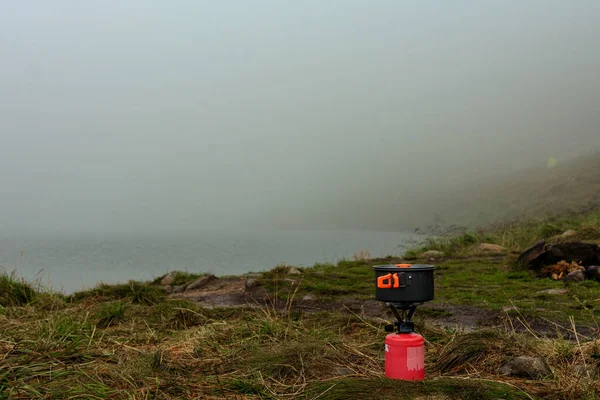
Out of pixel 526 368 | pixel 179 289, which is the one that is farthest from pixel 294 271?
pixel 526 368


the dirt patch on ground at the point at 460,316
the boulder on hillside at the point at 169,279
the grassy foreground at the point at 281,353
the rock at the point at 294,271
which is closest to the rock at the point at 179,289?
the boulder on hillside at the point at 169,279

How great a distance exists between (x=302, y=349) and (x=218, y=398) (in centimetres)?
85

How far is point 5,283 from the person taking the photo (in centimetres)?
707

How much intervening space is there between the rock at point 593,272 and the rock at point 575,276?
122 millimetres

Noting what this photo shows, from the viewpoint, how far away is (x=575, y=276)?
7.80 m

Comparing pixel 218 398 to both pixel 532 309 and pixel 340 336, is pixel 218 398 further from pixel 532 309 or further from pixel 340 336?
pixel 532 309

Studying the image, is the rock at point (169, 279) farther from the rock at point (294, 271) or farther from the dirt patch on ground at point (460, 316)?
the dirt patch on ground at point (460, 316)

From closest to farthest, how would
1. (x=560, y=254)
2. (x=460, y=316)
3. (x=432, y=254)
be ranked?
(x=460, y=316)
(x=560, y=254)
(x=432, y=254)

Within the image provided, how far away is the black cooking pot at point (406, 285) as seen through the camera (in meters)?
2.96

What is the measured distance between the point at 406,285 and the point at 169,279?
29.7 ft

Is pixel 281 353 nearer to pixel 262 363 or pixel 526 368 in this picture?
pixel 262 363

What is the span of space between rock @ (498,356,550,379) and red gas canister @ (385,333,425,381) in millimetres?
674

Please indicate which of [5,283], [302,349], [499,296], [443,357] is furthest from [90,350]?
[499,296]

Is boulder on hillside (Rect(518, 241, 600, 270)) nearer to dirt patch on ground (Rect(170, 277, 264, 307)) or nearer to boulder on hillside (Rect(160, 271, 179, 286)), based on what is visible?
dirt patch on ground (Rect(170, 277, 264, 307))
